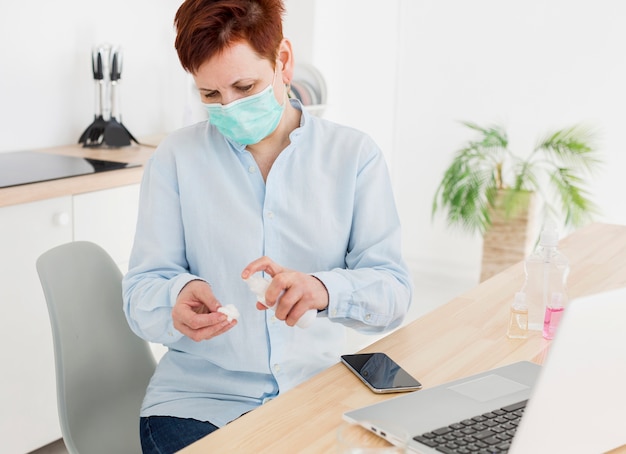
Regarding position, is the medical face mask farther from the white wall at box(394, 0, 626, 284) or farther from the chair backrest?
the white wall at box(394, 0, 626, 284)

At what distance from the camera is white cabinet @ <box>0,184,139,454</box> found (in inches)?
93.9

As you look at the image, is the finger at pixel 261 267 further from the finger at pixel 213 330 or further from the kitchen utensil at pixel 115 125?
the kitchen utensil at pixel 115 125

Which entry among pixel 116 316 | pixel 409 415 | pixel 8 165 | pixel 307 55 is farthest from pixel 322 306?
pixel 307 55

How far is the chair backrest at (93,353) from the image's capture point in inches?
60.5

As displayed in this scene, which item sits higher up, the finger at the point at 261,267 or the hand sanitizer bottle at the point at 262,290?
the finger at the point at 261,267

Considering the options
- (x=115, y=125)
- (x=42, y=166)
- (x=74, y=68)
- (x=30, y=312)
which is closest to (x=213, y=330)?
(x=30, y=312)

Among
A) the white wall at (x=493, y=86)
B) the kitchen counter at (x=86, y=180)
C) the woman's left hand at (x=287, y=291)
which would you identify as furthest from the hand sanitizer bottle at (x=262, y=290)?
the white wall at (x=493, y=86)

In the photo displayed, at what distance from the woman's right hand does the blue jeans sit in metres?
0.21

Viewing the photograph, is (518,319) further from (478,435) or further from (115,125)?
(115,125)

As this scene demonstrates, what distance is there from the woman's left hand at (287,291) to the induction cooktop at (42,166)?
1.30m

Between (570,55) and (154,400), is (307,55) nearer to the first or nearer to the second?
(570,55)

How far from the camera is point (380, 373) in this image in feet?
4.35

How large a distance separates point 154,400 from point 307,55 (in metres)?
2.56

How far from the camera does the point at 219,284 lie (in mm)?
1582
